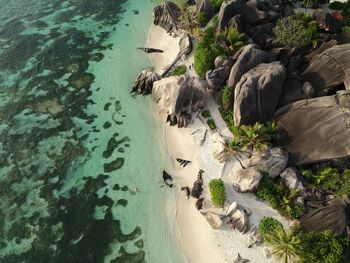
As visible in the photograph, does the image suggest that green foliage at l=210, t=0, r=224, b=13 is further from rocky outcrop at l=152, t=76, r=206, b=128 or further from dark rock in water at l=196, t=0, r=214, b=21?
rocky outcrop at l=152, t=76, r=206, b=128

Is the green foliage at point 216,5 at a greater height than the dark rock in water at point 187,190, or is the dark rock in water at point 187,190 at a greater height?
the green foliage at point 216,5

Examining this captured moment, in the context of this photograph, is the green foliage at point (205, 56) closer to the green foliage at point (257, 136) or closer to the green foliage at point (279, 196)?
the green foliage at point (257, 136)

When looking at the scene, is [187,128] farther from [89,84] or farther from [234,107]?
[89,84]

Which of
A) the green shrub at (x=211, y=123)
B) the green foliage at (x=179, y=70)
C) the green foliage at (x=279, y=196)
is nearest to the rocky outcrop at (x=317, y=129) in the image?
the green foliage at (x=279, y=196)

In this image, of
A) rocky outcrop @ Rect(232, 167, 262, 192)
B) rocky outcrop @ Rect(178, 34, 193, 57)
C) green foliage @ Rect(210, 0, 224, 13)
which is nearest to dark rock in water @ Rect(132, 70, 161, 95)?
rocky outcrop @ Rect(178, 34, 193, 57)

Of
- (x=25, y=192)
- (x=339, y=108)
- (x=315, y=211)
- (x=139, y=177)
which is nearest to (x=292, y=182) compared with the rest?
(x=315, y=211)

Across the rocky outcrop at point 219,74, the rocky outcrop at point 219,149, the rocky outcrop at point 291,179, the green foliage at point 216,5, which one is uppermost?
the green foliage at point 216,5

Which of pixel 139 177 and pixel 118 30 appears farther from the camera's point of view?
pixel 118 30
